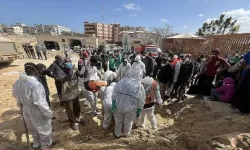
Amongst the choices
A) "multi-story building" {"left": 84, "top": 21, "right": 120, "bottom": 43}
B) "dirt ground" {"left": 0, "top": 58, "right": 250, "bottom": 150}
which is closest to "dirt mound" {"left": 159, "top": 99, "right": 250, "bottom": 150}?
"dirt ground" {"left": 0, "top": 58, "right": 250, "bottom": 150}

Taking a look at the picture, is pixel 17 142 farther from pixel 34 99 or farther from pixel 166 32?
pixel 166 32

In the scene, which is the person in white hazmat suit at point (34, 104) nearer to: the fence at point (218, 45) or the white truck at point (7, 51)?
the fence at point (218, 45)

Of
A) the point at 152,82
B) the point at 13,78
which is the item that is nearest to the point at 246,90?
the point at 152,82

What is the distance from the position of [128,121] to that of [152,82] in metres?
0.90

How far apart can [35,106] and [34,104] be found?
0.25ft

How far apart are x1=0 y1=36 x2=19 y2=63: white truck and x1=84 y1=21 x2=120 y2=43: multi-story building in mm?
58247

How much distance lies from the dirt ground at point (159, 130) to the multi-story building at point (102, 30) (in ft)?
221

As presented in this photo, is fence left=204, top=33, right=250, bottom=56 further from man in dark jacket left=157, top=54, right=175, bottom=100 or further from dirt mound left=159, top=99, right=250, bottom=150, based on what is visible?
man in dark jacket left=157, top=54, right=175, bottom=100

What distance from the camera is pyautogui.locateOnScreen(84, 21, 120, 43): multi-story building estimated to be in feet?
241

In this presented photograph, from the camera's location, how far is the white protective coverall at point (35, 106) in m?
2.62

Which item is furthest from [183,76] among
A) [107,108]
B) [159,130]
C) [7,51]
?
[7,51]

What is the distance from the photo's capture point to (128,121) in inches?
116

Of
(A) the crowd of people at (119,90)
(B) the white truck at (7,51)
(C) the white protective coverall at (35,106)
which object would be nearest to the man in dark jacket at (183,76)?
(A) the crowd of people at (119,90)

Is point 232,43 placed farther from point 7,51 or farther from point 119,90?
point 7,51
